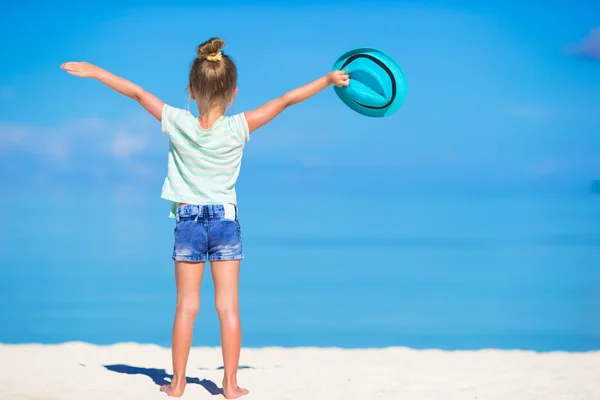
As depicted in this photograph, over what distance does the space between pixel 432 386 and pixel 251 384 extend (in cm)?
113

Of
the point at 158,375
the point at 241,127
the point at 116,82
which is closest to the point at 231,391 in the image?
the point at 158,375

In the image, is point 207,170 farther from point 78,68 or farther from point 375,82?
point 375,82

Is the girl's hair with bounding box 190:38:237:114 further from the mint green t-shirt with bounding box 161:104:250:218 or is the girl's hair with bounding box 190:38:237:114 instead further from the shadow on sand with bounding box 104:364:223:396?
the shadow on sand with bounding box 104:364:223:396

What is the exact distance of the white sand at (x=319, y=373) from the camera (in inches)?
197

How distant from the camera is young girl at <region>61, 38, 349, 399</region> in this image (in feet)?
15.1

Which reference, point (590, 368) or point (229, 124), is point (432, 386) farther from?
point (229, 124)

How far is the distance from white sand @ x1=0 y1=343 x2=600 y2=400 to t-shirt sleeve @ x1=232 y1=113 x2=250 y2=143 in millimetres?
1492

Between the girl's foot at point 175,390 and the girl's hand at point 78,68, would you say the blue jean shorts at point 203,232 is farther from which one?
the girl's hand at point 78,68

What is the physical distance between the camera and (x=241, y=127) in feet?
15.2

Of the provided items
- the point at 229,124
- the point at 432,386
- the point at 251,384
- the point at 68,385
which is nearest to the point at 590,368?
the point at 432,386

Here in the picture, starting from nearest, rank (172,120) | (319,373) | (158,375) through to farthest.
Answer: (172,120) < (158,375) < (319,373)

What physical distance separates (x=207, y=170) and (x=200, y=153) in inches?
4.0

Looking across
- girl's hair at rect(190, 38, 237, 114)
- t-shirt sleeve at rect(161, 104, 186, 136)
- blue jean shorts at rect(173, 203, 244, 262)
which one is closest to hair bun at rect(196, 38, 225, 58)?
girl's hair at rect(190, 38, 237, 114)

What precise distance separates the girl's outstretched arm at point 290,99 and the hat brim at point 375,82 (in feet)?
0.29
